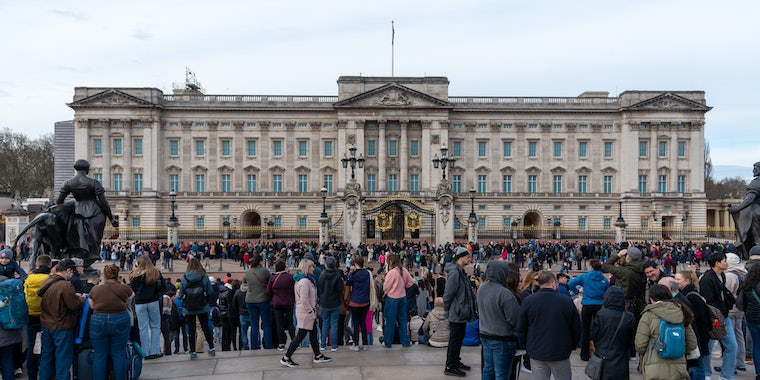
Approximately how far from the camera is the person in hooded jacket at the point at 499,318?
791cm

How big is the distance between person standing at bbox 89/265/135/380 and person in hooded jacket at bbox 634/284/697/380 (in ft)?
23.8

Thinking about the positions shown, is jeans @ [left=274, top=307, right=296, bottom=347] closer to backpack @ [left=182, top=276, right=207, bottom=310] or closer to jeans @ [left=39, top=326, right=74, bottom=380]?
backpack @ [left=182, top=276, right=207, bottom=310]

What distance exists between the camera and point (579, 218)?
6078cm

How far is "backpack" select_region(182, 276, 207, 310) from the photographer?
34.7ft

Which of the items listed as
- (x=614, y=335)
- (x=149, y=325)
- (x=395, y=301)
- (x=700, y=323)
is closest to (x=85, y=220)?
(x=149, y=325)

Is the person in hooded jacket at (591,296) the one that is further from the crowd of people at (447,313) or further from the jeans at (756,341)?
the jeans at (756,341)

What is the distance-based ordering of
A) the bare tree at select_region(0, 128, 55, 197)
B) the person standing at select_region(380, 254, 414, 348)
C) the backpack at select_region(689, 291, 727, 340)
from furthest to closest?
the bare tree at select_region(0, 128, 55, 197) → the person standing at select_region(380, 254, 414, 348) → the backpack at select_region(689, 291, 727, 340)

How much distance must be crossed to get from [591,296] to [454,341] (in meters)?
2.76

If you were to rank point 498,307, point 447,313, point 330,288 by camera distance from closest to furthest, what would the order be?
point 498,307, point 447,313, point 330,288

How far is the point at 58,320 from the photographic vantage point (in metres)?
8.25

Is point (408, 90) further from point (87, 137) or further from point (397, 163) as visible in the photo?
point (87, 137)

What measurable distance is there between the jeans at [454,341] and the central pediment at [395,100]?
165 ft

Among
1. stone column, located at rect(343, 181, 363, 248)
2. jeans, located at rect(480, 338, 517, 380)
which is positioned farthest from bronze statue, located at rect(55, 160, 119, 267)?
stone column, located at rect(343, 181, 363, 248)

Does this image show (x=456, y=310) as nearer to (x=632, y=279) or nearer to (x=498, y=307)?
(x=498, y=307)
